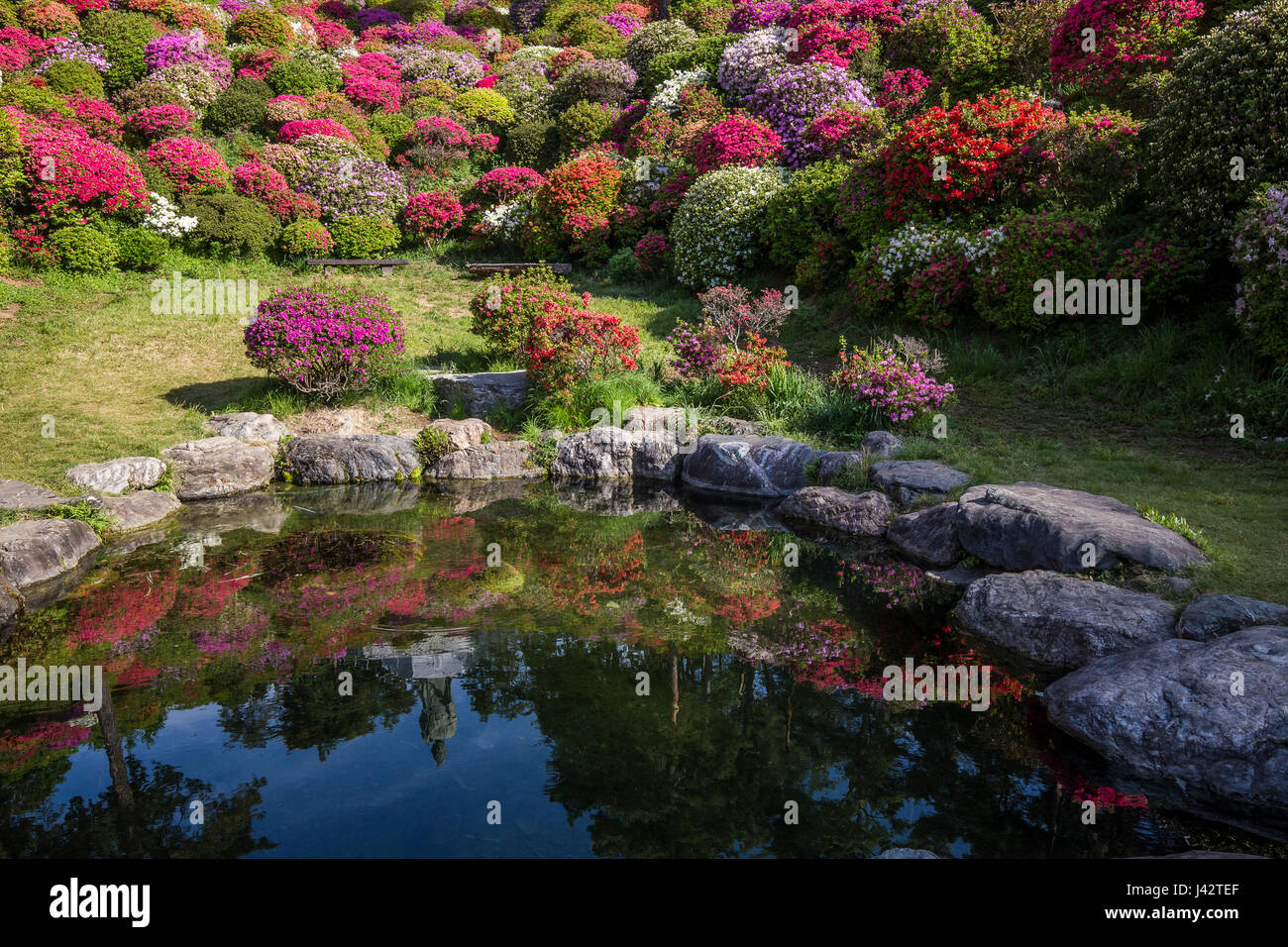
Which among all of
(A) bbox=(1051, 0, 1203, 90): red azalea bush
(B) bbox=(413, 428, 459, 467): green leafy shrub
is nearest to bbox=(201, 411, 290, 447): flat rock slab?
(B) bbox=(413, 428, 459, 467): green leafy shrub

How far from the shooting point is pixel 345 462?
421 inches

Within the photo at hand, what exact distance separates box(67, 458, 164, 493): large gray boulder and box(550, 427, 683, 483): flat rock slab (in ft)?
16.0

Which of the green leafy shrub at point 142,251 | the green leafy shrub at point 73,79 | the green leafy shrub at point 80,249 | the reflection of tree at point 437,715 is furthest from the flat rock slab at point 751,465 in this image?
the green leafy shrub at point 73,79

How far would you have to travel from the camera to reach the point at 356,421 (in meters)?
11.9

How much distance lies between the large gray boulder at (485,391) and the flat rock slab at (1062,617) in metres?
7.79

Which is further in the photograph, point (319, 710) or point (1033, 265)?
point (1033, 265)

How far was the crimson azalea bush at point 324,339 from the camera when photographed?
36.9ft

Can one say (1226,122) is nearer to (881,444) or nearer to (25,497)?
(881,444)

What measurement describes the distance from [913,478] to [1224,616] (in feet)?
12.1

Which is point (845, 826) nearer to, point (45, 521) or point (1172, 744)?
point (1172, 744)

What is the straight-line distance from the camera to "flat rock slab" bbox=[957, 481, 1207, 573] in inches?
245

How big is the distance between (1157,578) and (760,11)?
22552mm

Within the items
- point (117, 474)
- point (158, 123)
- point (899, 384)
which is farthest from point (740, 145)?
point (158, 123)

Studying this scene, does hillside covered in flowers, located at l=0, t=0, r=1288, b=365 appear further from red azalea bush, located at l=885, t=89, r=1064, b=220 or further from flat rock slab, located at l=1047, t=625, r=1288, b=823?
flat rock slab, located at l=1047, t=625, r=1288, b=823
